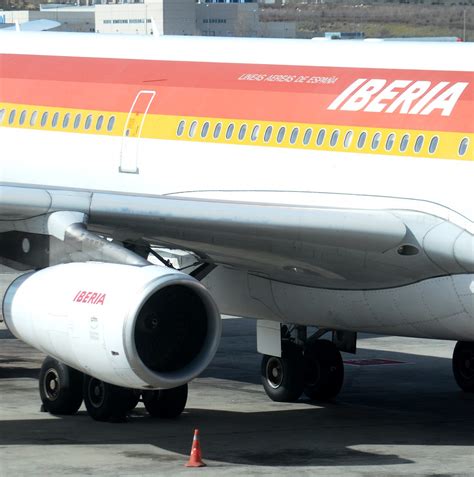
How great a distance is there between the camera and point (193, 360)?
14.6 meters

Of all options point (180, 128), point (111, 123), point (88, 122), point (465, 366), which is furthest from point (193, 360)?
point (465, 366)

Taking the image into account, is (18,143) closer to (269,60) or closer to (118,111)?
(118,111)

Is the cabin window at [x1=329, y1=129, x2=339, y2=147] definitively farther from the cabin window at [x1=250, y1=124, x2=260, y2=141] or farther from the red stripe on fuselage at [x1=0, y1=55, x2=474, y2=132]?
the cabin window at [x1=250, y1=124, x2=260, y2=141]

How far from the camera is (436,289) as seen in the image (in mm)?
15172

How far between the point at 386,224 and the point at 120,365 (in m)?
3.15

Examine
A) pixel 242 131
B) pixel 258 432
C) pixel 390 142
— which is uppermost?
pixel 390 142

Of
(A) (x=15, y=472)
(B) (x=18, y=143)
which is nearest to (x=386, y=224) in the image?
(A) (x=15, y=472)

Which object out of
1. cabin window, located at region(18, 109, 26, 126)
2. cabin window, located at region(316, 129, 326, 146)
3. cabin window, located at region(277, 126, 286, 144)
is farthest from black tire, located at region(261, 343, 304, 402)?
cabin window, located at region(18, 109, 26, 126)

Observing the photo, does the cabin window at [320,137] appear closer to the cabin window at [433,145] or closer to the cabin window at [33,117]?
the cabin window at [433,145]

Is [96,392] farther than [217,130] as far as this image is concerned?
No

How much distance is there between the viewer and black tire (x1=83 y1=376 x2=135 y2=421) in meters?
16.5

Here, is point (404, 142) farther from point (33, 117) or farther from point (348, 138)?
point (33, 117)

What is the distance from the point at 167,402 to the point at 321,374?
286cm

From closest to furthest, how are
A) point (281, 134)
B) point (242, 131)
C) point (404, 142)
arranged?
1. point (404, 142)
2. point (281, 134)
3. point (242, 131)
